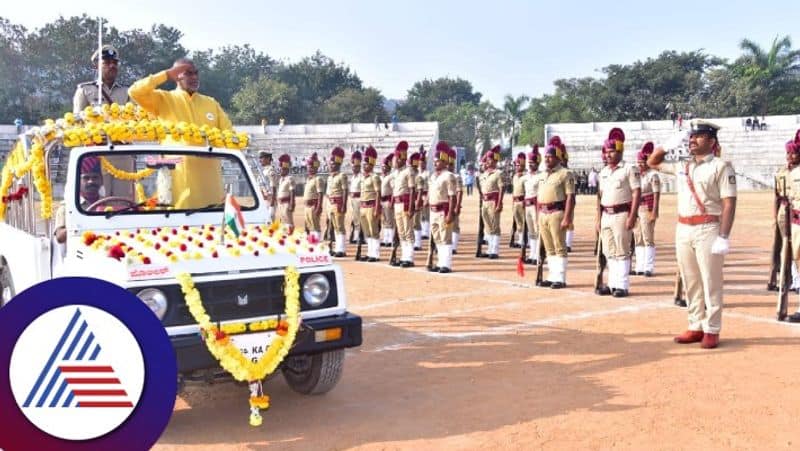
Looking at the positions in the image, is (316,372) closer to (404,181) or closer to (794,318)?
(794,318)

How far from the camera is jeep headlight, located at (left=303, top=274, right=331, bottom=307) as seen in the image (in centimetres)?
482

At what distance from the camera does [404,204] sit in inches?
540

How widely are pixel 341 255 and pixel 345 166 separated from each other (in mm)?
34685

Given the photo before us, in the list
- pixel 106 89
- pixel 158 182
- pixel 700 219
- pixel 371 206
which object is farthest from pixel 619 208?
pixel 106 89

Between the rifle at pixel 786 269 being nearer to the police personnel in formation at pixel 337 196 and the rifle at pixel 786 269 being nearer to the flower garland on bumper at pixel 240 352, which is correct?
the flower garland on bumper at pixel 240 352

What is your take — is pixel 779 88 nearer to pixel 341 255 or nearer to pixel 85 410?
pixel 341 255

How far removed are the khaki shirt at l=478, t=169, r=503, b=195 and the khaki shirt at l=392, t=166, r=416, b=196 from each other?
66.8 inches

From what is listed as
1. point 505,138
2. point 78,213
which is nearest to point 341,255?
point 78,213

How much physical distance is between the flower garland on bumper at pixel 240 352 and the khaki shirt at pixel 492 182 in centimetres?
1050

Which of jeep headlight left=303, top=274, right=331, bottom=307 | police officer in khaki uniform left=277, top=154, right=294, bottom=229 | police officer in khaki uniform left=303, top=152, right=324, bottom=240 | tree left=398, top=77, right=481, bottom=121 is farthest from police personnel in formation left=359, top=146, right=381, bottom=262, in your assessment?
tree left=398, top=77, right=481, bottom=121

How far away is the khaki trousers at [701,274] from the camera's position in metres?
6.85

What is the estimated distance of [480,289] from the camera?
34.9 ft

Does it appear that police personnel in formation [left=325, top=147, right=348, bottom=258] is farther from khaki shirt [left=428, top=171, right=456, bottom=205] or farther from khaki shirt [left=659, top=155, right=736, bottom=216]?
khaki shirt [left=659, top=155, right=736, bottom=216]

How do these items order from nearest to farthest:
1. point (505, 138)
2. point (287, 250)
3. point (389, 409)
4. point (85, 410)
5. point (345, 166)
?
1. point (85, 410)
2. point (287, 250)
3. point (389, 409)
4. point (345, 166)
5. point (505, 138)
